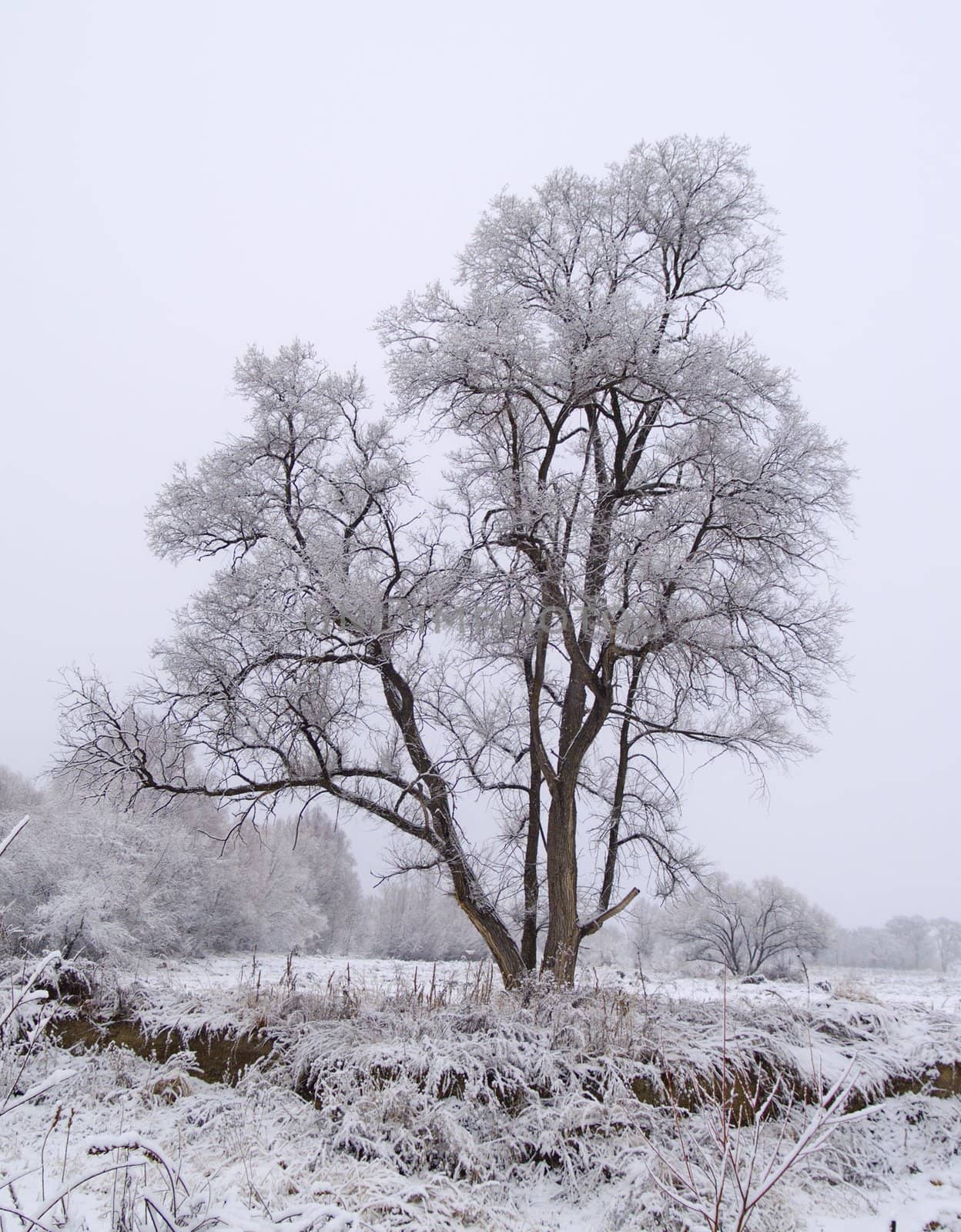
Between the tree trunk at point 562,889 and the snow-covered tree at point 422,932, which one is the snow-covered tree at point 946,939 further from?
the tree trunk at point 562,889

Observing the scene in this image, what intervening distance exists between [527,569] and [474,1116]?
5.25 metres

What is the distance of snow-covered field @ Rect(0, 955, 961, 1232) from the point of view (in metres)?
3.72

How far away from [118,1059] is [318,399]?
7.47 meters

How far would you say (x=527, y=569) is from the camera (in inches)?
327

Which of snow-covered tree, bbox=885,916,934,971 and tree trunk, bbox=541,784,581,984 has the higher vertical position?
tree trunk, bbox=541,784,581,984

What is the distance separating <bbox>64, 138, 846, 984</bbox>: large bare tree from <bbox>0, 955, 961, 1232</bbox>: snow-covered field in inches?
86.4

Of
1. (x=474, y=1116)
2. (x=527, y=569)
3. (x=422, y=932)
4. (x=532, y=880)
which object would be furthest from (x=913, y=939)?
(x=474, y=1116)

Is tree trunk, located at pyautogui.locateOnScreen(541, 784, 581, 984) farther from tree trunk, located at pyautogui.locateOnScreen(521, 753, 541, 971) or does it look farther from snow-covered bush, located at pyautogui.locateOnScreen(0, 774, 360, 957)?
snow-covered bush, located at pyautogui.locateOnScreen(0, 774, 360, 957)

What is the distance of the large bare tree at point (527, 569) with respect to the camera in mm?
7906

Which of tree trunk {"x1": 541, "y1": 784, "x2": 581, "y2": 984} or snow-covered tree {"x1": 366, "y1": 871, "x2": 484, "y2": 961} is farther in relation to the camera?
snow-covered tree {"x1": 366, "y1": 871, "x2": 484, "y2": 961}

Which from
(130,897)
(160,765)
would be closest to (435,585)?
(160,765)

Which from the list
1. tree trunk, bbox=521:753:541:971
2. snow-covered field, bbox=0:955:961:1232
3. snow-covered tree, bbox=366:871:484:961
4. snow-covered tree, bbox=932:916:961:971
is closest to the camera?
snow-covered field, bbox=0:955:961:1232

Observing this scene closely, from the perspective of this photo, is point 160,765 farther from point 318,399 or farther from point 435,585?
point 318,399

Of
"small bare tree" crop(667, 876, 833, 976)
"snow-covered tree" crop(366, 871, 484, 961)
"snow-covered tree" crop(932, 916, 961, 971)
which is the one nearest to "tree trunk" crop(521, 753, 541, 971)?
"small bare tree" crop(667, 876, 833, 976)
